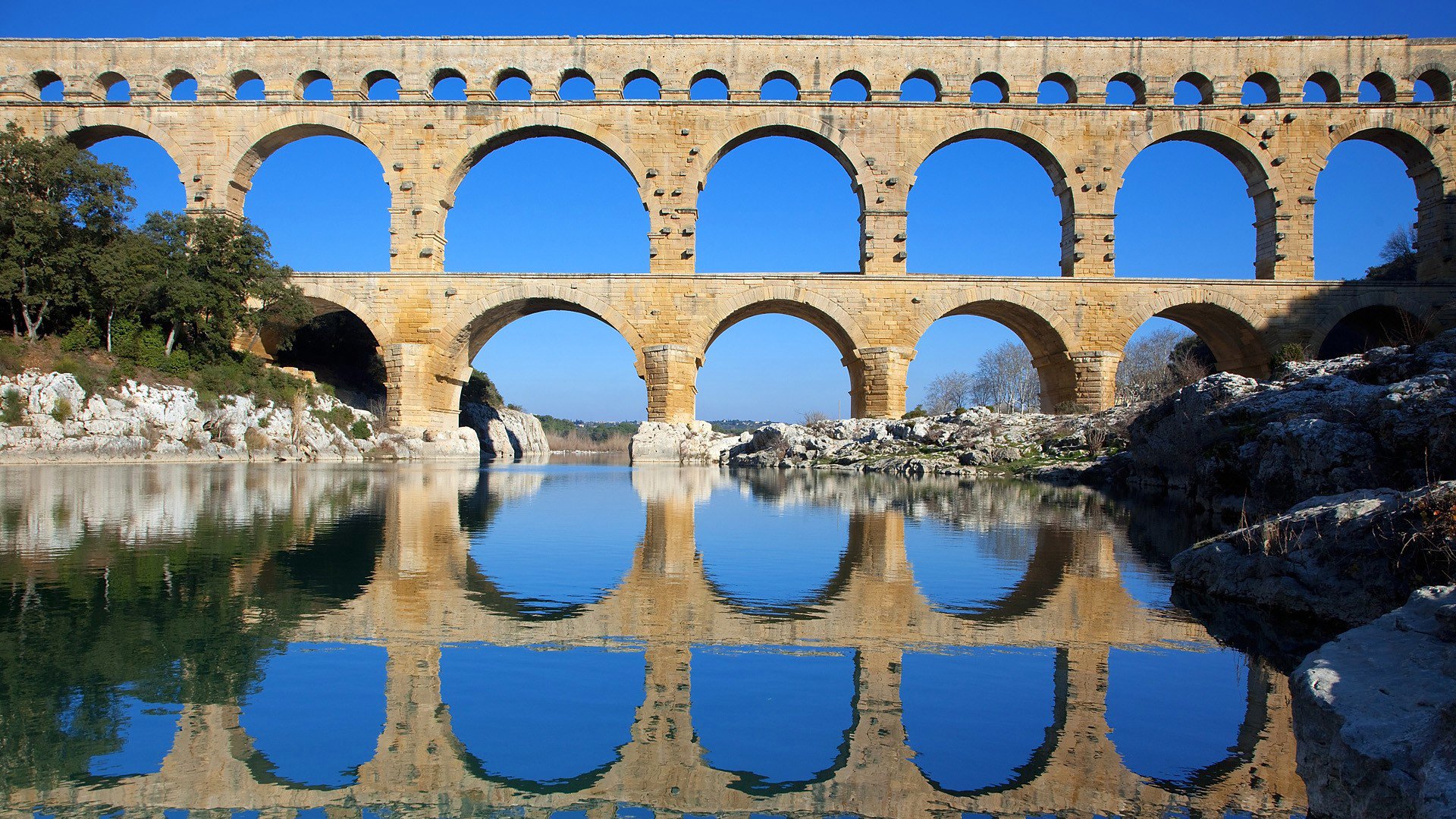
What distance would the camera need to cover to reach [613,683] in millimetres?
2740

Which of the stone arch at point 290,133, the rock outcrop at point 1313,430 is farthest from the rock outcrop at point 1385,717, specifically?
the stone arch at point 290,133

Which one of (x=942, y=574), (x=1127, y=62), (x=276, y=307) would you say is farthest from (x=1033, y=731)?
(x=1127, y=62)

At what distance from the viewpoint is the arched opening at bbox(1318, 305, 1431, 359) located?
21344 mm

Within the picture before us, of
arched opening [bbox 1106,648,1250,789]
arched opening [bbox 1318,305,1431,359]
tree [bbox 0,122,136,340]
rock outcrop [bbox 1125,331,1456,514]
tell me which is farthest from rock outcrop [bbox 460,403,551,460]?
arched opening [bbox 1106,648,1250,789]

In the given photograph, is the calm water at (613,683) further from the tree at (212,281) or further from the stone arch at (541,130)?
the stone arch at (541,130)

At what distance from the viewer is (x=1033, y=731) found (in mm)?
2398

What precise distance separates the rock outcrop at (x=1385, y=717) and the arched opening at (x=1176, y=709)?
268 millimetres

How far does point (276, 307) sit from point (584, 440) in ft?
149

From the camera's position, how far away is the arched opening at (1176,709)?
2232 millimetres

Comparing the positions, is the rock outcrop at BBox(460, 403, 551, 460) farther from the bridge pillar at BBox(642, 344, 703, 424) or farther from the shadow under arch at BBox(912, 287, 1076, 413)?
the shadow under arch at BBox(912, 287, 1076, 413)

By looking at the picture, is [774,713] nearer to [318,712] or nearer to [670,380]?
[318,712]

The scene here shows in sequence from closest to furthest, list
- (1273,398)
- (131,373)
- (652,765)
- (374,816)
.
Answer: (374,816) < (652,765) < (1273,398) < (131,373)

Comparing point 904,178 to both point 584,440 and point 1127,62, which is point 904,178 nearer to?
point 1127,62

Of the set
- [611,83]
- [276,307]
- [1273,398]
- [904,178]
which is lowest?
[1273,398]
